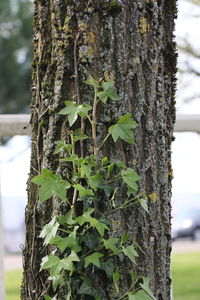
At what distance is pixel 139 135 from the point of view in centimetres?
171

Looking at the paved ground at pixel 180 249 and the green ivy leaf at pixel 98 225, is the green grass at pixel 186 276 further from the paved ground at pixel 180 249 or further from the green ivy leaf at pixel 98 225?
the green ivy leaf at pixel 98 225

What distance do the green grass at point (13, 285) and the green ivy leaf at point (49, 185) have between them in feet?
14.1

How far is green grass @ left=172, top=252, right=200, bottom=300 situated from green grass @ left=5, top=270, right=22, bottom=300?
148 cm

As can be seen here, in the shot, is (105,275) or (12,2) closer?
(105,275)

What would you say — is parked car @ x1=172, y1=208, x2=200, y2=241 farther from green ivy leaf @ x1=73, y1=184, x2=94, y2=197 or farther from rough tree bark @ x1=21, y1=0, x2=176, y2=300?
green ivy leaf @ x1=73, y1=184, x2=94, y2=197

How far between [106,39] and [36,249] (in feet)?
1.74

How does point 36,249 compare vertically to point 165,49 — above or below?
below

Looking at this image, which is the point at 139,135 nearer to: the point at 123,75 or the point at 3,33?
the point at 123,75

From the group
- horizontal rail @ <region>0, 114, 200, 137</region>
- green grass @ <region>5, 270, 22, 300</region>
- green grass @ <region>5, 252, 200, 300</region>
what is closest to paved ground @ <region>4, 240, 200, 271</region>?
green grass @ <region>5, 252, 200, 300</region>

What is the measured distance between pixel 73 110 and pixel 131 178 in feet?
0.67

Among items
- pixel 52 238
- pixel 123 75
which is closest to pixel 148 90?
pixel 123 75

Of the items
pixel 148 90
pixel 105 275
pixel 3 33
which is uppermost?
pixel 3 33

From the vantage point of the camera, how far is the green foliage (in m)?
1.59

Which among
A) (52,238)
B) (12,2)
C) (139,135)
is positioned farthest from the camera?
(12,2)
